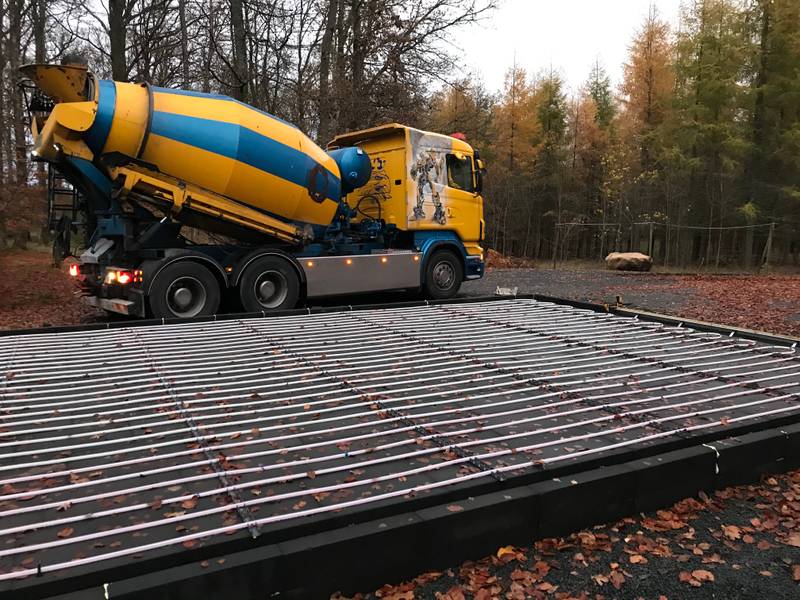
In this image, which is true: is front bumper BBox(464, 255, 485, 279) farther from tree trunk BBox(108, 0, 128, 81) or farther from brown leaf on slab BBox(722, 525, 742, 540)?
brown leaf on slab BBox(722, 525, 742, 540)

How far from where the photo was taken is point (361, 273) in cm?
1042

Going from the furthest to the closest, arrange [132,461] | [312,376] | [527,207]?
[527,207] → [312,376] → [132,461]

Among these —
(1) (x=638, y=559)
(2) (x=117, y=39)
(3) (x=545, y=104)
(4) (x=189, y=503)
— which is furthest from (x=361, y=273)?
(3) (x=545, y=104)

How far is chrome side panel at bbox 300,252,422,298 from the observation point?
32.2 ft

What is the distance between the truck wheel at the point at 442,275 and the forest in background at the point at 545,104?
7.15 meters

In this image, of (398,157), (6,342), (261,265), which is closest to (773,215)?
(398,157)

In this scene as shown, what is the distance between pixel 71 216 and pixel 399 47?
12.9m

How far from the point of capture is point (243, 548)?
2.46 m

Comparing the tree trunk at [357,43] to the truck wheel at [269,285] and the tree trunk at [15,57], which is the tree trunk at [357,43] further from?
the truck wheel at [269,285]

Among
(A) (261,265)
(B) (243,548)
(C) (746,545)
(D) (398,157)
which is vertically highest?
(D) (398,157)

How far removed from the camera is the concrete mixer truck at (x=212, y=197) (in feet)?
25.1

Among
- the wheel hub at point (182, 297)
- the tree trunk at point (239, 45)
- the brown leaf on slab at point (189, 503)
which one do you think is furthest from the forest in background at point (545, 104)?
the brown leaf on slab at point (189, 503)

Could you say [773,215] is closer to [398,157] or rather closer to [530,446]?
[398,157]

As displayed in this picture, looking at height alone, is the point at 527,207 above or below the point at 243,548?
above
